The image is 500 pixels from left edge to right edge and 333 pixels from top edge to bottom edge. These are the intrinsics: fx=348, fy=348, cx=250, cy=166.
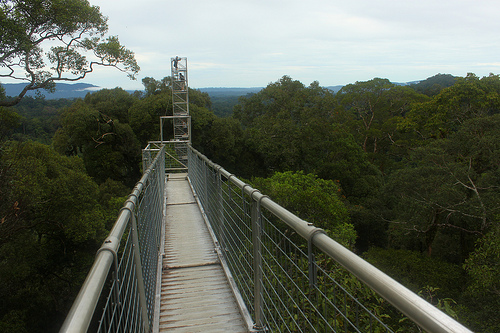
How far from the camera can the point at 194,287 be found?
127 inches

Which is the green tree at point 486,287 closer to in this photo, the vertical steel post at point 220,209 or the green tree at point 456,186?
the green tree at point 456,186

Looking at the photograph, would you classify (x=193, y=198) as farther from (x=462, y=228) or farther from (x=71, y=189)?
(x=462, y=228)

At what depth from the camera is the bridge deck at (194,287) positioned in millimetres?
2629

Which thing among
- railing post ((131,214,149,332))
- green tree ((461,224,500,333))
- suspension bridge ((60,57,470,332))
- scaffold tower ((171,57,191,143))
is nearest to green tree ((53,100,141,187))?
scaffold tower ((171,57,191,143))

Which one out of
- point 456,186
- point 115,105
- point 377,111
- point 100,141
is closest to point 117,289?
point 456,186

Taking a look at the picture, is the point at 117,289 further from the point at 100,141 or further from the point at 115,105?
the point at 115,105

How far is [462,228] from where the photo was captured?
1499 cm

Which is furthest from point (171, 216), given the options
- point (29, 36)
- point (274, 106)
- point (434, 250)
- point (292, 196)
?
point (274, 106)

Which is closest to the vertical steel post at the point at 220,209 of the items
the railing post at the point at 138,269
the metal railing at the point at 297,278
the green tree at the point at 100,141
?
the metal railing at the point at 297,278

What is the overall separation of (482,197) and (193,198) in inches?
489

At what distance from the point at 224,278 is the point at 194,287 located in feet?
1.04

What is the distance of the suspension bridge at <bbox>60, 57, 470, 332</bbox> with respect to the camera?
0.99 metres

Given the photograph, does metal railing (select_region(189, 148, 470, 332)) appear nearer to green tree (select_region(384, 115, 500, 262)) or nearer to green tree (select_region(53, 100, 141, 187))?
green tree (select_region(384, 115, 500, 262))

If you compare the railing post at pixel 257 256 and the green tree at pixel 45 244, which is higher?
the railing post at pixel 257 256
